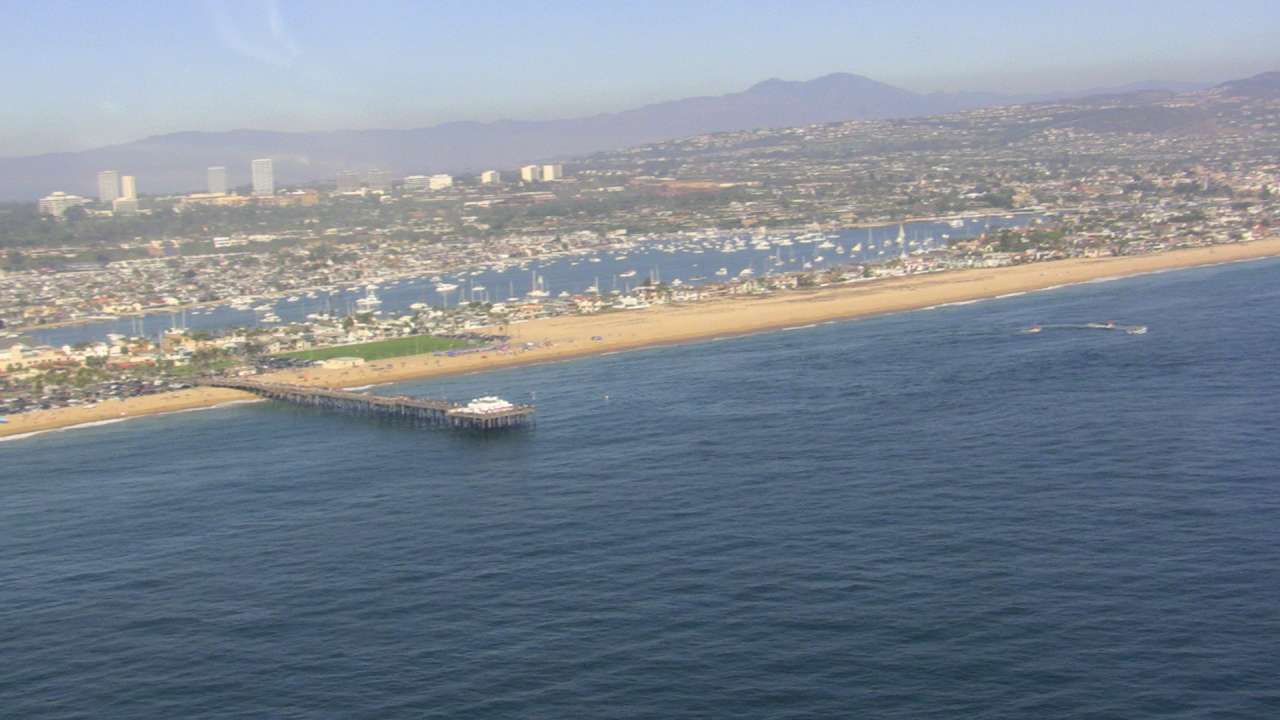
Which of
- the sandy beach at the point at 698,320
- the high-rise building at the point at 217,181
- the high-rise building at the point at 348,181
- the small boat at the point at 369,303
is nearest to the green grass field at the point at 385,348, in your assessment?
the sandy beach at the point at 698,320

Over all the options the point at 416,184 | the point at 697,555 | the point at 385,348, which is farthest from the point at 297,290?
the point at 416,184

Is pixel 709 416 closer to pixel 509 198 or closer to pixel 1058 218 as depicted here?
pixel 1058 218

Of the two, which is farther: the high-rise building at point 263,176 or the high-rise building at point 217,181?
the high-rise building at point 217,181

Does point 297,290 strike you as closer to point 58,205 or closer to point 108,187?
point 58,205

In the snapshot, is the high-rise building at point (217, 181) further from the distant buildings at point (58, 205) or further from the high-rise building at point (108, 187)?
the distant buildings at point (58, 205)

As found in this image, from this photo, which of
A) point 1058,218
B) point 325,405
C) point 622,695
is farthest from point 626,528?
point 1058,218

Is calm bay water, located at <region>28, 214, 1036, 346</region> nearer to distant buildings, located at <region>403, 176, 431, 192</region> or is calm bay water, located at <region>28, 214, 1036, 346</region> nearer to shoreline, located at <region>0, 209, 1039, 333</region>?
shoreline, located at <region>0, 209, 1039, 333</region>
